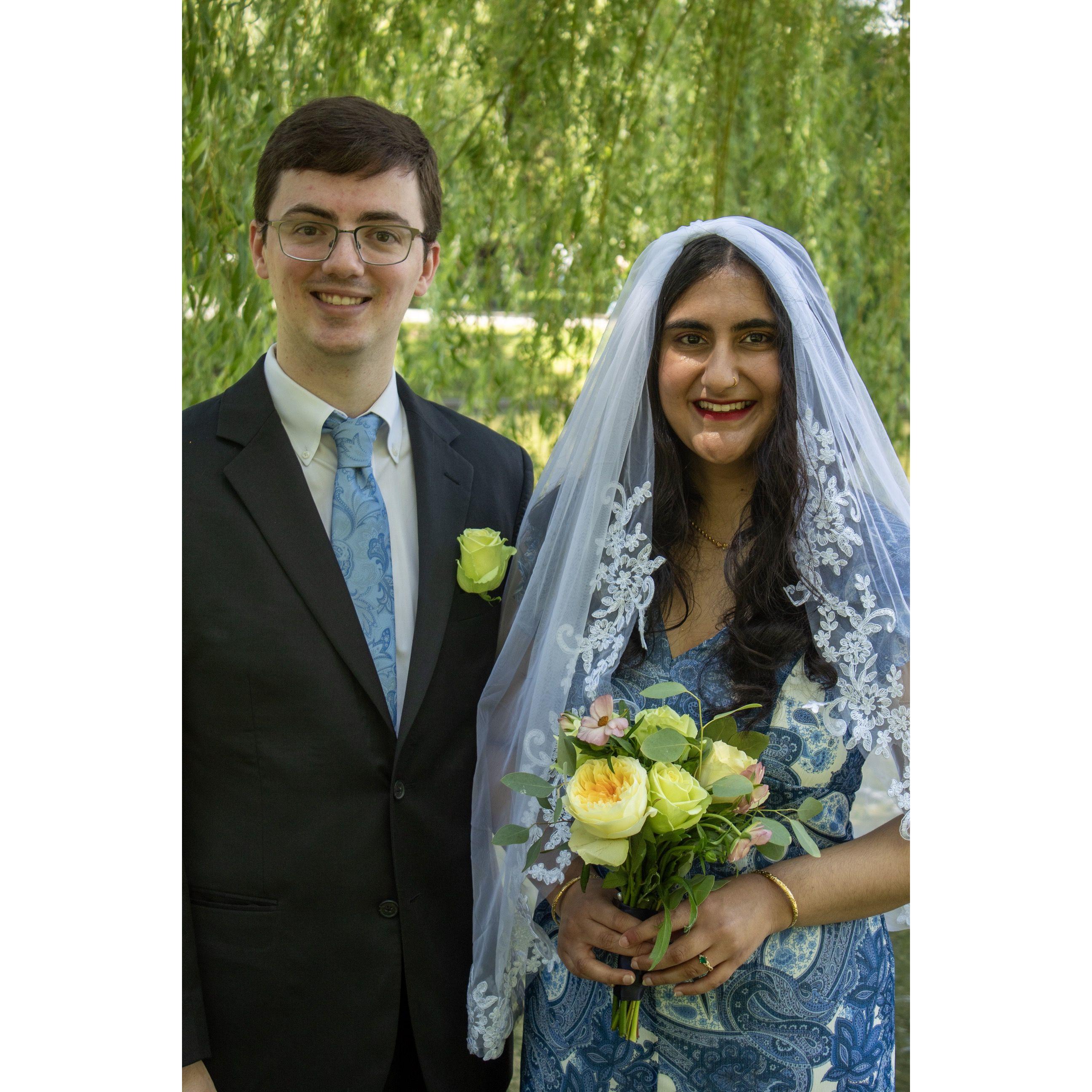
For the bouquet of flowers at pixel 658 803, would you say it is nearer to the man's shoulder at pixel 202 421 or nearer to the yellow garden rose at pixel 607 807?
the yellow garden rose at pixel 607 807

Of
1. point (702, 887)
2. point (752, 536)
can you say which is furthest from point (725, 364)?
point (702, 887)

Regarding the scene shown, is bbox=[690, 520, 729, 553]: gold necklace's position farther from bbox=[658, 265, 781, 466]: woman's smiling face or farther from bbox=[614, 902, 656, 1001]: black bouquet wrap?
bbox=[614, 902, 656, 1001]: black bouquet wrap

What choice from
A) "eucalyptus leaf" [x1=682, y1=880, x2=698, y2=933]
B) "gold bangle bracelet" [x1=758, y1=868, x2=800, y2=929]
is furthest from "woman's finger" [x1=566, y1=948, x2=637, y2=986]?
"gold bangle bracelet" [x1=758, y1=868, x2=800, y2=929]

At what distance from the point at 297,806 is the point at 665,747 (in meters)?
0.63

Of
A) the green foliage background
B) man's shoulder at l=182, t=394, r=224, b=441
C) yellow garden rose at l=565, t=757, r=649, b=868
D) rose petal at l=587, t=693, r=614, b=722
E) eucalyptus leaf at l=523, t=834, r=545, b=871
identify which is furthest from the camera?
the green foliage background

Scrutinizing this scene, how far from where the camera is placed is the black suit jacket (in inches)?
68.3

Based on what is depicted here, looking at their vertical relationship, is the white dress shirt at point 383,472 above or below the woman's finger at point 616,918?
above

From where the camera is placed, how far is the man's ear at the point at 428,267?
6.58 ft

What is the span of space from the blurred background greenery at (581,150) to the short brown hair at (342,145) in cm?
70

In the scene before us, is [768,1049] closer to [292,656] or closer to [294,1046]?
[294,1046]

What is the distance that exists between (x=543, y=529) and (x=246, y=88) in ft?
4.46

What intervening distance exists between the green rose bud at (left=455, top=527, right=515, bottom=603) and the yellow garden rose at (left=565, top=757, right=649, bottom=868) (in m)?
0.41

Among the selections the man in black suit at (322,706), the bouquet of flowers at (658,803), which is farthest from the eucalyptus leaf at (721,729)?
the man in black suit at (322,706)

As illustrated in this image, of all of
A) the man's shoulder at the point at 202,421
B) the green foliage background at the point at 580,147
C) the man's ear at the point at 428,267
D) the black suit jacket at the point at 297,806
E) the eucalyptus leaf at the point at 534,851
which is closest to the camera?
the eucalyptus leaf at the point at 534,851
